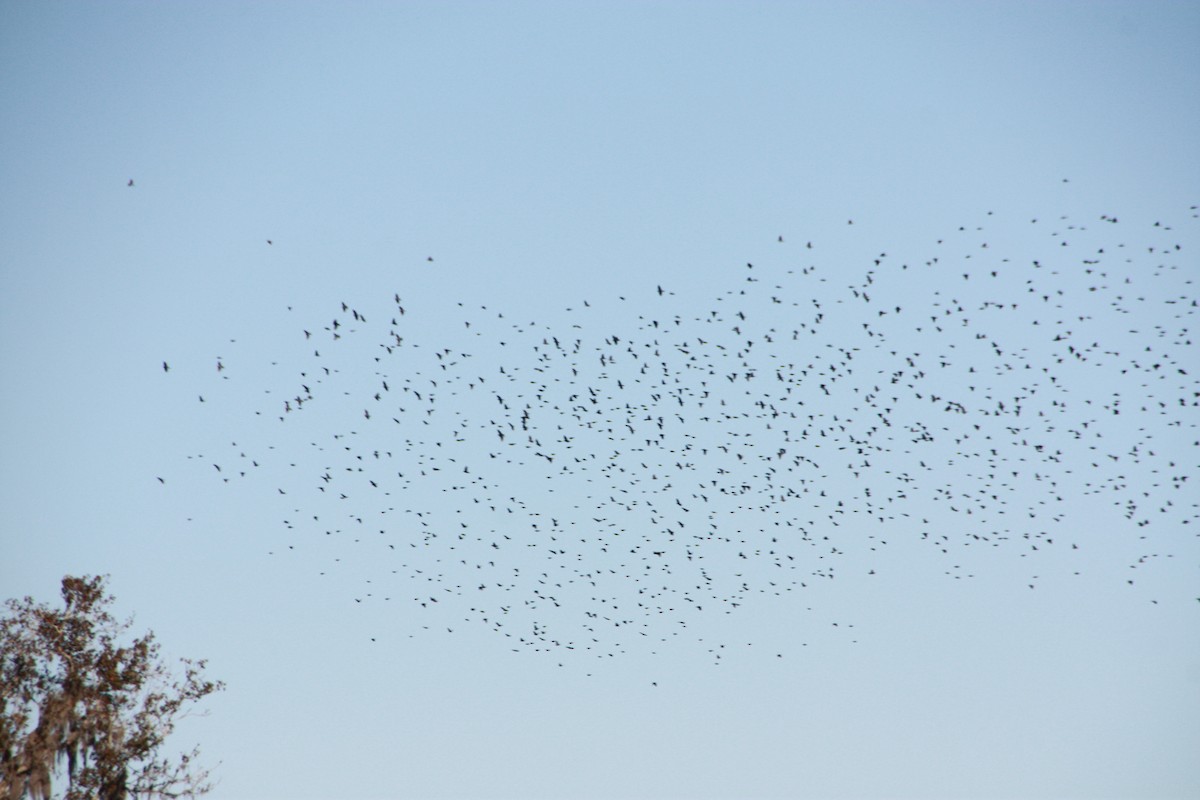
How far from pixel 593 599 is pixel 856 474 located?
8.39 meters

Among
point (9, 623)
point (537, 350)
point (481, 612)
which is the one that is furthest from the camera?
point (9, 623)

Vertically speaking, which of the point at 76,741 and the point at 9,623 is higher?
the point at 9,623

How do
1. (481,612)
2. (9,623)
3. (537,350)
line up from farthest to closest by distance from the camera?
(9,623) < (481,612) < (537,350)

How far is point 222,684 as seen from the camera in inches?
1455

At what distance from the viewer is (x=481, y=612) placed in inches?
1291

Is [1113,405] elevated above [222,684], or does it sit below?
above

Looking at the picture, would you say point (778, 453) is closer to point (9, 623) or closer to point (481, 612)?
point (481, 612)

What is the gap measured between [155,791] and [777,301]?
22839 mm

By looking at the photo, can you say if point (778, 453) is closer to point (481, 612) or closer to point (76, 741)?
point (481, 612)

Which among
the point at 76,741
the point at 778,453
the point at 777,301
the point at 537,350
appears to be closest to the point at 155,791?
the point at 76,741

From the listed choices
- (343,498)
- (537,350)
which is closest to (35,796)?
(343,498)

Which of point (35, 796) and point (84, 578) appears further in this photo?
point (84, 578)

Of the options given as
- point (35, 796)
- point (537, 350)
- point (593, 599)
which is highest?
point (537, 350)

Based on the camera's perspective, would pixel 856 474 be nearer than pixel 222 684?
Yes
